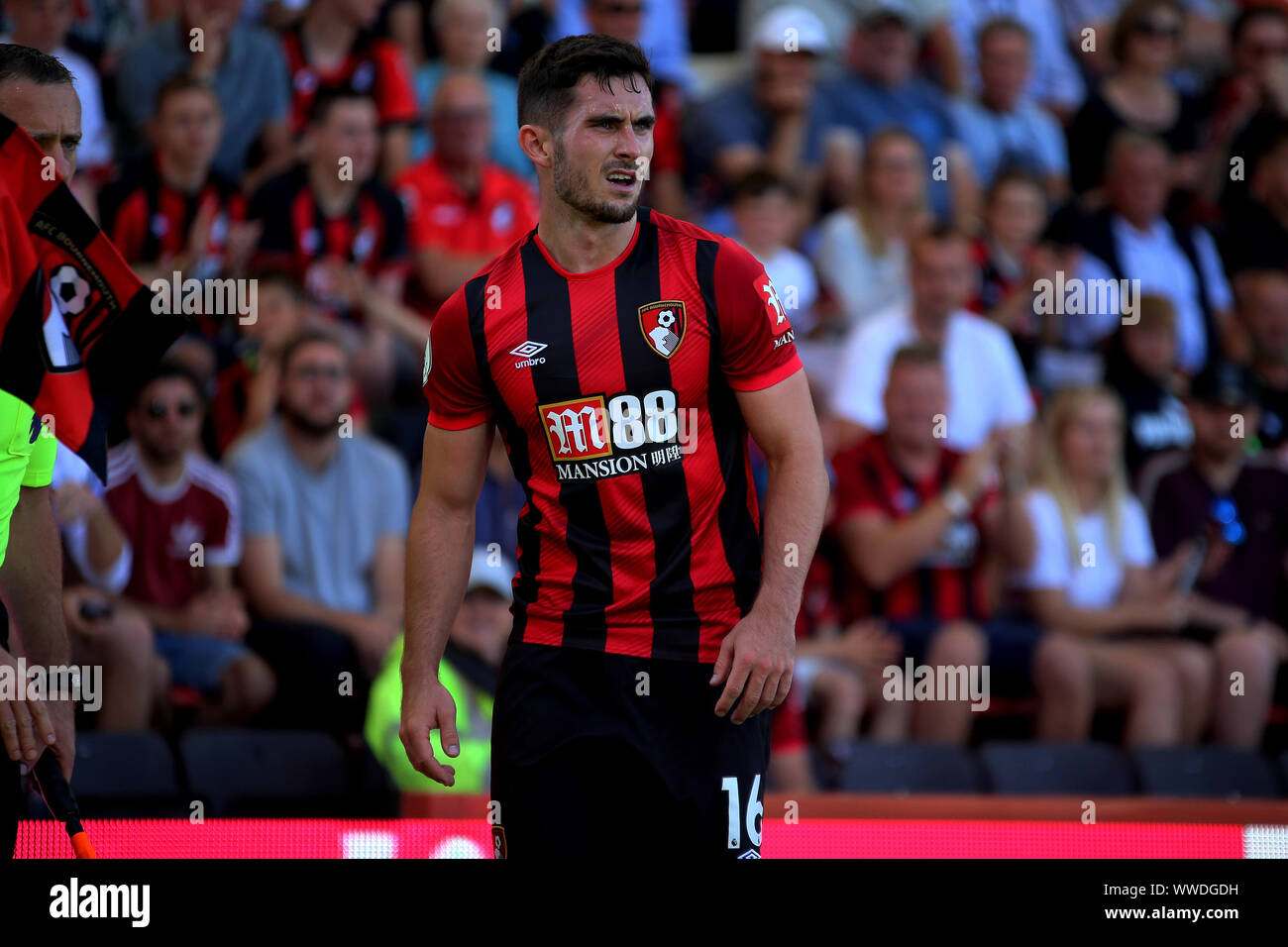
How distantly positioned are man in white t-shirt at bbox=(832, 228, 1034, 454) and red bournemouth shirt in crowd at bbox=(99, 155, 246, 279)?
302 cm

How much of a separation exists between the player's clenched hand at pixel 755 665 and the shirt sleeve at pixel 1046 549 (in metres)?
4.14

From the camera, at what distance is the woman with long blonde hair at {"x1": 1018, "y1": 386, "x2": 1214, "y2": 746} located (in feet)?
23.0

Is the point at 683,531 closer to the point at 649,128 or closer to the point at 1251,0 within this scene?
the point at 649,128

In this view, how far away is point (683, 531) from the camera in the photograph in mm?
3500

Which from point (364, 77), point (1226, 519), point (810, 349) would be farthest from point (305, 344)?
point (1226, 519)

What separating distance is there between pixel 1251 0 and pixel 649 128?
28.4ft

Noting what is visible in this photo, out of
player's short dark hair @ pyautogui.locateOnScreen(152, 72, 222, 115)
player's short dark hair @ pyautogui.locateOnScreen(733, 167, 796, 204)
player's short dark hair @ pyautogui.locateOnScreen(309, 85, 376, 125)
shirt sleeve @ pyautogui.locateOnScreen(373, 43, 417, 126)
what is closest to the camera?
player's short dark hair @ pyautogui.locateOnScreen(152, 72, 222, 115)

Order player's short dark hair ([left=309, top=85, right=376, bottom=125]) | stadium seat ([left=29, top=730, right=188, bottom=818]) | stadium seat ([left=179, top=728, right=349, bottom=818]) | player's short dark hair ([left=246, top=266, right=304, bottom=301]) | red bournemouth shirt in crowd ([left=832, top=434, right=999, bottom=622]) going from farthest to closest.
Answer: player's short dark hair ([left=309, top=85, right=376, bottom=125]) < player's short dark hair ([left=246, top=266, right=304, bottom=301]) < red bournemouth shirt in crowd ([left=832, top=434, right=999, bottom=622]) < stadium seat ([left=179, top=728, right=349, bottom=818]) < stadium seat ([left=29, top=730, right=188, bottom=818])

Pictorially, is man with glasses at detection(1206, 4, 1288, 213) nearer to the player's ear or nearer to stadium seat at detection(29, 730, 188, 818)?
stadium seat at detection(29, 730, 188, 818)

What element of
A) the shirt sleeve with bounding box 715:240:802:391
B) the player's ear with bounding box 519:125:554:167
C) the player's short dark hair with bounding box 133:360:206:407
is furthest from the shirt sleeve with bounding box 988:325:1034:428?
the player's ear with bounding box 519:125:554:167

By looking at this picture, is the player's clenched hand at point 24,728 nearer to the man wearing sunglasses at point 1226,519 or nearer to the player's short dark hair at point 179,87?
the player's short dark hair at point 179,87

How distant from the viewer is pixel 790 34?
9.04 meters

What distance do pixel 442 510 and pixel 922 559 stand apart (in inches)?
147
